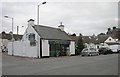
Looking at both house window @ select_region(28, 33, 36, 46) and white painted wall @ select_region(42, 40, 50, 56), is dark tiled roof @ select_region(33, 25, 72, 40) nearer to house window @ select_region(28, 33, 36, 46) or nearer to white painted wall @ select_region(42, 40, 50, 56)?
white painted wall @ select_region(42, 40, 50, 56)

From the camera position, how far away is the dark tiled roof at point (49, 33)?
4308cm

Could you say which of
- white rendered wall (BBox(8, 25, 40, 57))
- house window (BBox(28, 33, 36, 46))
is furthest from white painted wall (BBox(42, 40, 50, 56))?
house window (BBox(28, 33, 36, 46))

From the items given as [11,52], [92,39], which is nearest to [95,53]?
[11,52]

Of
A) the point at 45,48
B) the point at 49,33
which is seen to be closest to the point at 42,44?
the point at 45,48

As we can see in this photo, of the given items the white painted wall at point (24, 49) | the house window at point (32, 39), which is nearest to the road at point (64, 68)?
the white painted wall at point (24, 49)

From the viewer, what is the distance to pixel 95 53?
A: 1864 inches

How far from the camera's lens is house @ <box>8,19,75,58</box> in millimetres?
41562

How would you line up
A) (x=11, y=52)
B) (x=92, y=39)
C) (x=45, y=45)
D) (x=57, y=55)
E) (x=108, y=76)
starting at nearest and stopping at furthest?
(x=108, y=76) → (x=45, y=45) → (x=57, y=55) → (x=11, y=52) → (x=92, y=39)

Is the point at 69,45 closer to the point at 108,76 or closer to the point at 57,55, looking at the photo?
the point at 57,55

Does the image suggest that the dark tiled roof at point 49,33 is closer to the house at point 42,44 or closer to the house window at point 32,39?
the house at point 42,44

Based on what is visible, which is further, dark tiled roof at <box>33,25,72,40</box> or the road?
dark tiled roof at <box>33,25,72,40</box>

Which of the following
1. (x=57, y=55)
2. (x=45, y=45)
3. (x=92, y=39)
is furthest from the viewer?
(x=92, y=39)

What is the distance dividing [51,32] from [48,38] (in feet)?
13.8

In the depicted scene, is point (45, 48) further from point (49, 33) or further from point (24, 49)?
point (24, 49)
